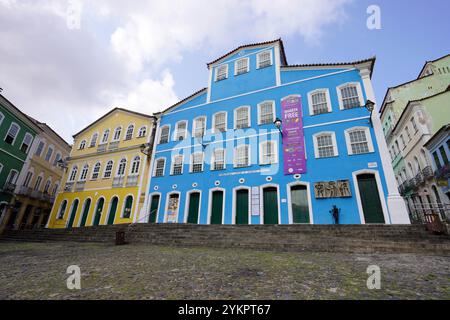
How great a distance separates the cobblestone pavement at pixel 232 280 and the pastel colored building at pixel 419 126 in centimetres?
1465

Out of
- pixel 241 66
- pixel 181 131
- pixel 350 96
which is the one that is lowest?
pixel 181 131

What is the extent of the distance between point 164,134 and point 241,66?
31.8 feet

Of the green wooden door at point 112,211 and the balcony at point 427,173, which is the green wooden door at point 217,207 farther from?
the balcony at point 427,173

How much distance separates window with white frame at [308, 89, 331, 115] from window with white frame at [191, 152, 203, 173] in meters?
8.95

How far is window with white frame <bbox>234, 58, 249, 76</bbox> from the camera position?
19062 millimetres

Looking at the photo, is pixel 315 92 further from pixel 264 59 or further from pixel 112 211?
pixel 112 211

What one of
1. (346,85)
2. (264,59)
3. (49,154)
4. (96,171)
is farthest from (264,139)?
(49,154)

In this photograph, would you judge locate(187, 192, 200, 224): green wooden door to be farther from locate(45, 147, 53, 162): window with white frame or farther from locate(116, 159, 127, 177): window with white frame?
locate(45, 147, 53, 162): window with white frame

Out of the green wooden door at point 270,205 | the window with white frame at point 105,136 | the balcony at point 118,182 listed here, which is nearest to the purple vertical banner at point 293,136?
the green wooden door at point 270,205

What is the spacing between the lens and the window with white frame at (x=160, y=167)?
18344 millimetres

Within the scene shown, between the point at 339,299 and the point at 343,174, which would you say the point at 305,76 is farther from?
the point at 339,299

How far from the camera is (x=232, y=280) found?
4227 mm

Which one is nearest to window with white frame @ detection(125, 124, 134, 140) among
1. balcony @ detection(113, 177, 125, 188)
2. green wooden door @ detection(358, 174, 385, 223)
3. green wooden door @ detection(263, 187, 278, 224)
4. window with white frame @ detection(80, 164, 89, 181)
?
balcony @ detection(113, 177, 125, 188)
